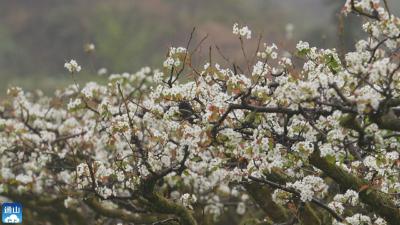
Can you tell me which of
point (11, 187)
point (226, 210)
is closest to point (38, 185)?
point (11, 187)

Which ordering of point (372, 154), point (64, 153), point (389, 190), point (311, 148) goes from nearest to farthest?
point (311, 148) → point (372, 154) → point (389, 190) → point (64, 153)

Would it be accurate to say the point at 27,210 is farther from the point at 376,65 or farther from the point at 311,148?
the point at 376,65

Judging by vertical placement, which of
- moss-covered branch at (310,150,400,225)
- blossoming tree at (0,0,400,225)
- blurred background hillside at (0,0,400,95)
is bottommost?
moss-covered branch at (310,150,400,225)

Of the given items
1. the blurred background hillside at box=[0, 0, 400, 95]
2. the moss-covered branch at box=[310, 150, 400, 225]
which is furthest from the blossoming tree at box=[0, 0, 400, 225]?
the blurred background hillside at box=[0, 0, 400, 95]

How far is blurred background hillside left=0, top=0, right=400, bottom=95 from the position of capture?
39.9m

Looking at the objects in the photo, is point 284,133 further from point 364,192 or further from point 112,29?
point 112,29

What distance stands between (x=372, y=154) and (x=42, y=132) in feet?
21.9

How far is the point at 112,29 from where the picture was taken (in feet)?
137

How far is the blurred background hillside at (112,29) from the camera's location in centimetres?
3994

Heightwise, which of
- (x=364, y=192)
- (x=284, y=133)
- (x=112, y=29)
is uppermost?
(x=112, y=29)

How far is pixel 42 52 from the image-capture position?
43.9 m

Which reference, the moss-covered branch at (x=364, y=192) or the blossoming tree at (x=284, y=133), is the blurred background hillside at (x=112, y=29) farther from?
the moss-covered branch at (x=364, y=192)

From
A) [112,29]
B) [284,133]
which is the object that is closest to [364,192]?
[284,133]

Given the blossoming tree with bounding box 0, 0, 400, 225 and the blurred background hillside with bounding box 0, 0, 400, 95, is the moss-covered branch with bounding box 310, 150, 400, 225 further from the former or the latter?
the blurred background hillside with bounding box 0, 0, 400, 95
